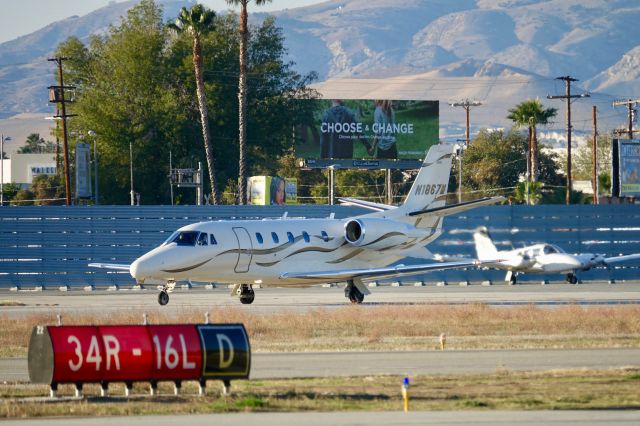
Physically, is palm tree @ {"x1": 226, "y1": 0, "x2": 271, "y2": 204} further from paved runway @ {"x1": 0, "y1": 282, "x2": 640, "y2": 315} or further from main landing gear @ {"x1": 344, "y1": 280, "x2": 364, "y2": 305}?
main landing gear @ {"x1": 344, "y1": 280, "x2": 364, "y2": 305}

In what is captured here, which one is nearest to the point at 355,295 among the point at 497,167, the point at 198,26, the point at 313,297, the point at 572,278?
the point at 313,297

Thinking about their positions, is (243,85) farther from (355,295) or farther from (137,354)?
(137,354)

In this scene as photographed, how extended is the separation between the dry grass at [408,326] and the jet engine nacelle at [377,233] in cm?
539

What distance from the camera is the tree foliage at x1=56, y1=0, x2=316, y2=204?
8000 cm

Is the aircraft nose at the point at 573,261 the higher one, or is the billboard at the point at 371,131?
the billboard at the point at 371,131

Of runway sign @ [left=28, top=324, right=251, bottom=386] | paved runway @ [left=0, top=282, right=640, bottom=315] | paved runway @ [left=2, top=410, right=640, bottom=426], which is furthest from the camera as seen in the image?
paved runway @ [left=0, top=282, right=640, bottom=315]

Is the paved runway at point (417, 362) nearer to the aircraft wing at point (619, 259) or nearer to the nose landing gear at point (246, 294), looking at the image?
the nose landing gear at point (246, 294)

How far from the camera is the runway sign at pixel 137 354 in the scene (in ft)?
54.7

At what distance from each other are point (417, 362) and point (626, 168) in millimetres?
39357

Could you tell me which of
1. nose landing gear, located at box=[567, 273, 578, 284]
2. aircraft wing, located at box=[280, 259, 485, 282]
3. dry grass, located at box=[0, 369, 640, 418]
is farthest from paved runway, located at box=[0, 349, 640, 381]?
nose landing gear, located at box=[567, 273, 578, 284]

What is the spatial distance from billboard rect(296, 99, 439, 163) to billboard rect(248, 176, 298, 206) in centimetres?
412

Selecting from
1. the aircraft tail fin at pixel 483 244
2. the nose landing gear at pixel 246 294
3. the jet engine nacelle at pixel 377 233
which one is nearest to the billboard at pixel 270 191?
the aircraft tail fin at pixel 483 244

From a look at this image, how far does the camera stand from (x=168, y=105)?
79.0 meters

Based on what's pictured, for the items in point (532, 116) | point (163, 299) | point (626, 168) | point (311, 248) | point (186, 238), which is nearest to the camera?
point (186, 238)
